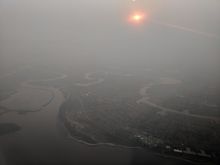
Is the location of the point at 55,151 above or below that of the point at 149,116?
below

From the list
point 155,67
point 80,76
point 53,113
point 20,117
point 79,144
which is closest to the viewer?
point 79,144

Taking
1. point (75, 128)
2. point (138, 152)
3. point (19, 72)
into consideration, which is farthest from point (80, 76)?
point (138, 152)

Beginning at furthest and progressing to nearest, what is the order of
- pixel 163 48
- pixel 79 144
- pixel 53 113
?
pixel 163 48 < pixel 53 113 < pixel 79 144

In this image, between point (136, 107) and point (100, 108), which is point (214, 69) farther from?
point (100, 108)

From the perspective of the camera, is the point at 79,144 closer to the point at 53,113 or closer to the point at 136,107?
the point at 53,113

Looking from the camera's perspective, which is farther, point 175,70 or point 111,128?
point 175,70

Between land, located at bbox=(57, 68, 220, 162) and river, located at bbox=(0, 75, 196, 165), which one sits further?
land, located at bbox=(57, 68, 220, 162)

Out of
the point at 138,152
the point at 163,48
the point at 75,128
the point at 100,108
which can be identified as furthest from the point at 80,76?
the point at 163,48

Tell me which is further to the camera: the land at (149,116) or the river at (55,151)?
the land at (149,116)

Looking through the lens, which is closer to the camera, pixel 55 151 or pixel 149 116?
pixel 55 151
